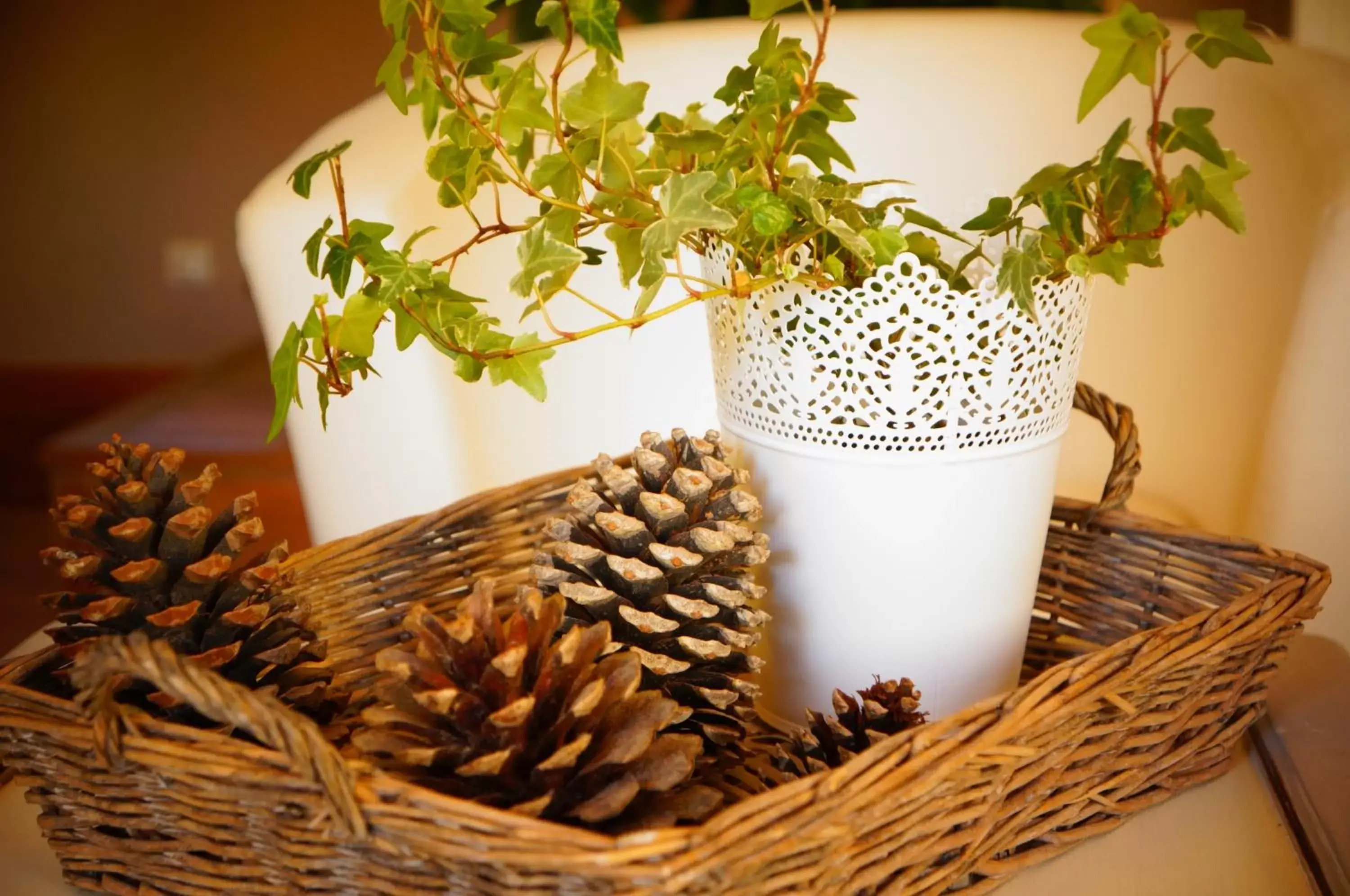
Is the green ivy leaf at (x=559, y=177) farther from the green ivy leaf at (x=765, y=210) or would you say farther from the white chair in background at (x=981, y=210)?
the white chair in background at (x=981, y=210)

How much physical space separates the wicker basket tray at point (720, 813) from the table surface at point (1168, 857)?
0.01 metres

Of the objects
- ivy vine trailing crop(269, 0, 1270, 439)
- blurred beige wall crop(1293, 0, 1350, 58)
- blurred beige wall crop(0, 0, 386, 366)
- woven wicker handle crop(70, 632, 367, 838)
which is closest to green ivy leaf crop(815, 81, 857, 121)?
ivy vine trailing crop(269, 0, 1270, 439)

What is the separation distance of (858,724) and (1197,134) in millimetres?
→ 268

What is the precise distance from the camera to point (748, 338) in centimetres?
48

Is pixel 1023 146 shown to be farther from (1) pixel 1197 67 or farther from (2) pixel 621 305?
(2) pixel 621 305

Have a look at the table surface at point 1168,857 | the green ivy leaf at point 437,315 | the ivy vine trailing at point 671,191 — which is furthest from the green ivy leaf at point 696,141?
the table surface at point 1168,857

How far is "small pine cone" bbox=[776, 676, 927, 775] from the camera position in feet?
1.45

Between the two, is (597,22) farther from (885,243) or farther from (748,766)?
(748,766)

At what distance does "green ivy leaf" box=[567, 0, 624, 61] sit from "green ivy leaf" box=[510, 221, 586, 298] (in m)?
0.08

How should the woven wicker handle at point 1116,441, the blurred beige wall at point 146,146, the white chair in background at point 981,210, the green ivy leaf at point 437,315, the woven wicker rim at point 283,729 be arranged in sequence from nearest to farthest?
the woven wicker rim at point 283,729
the green ivy leaf at point 437,315
the woven wicker handle at point 1116,441
the white chair in background at point 981,210
the blurred beige wall at point 146,146

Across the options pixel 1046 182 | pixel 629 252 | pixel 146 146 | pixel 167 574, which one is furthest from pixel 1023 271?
pixel 146 146

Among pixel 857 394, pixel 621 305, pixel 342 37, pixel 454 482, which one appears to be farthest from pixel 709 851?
pixel 342 37

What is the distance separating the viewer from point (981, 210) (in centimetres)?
65

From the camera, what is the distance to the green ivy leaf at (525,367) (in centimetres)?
44
